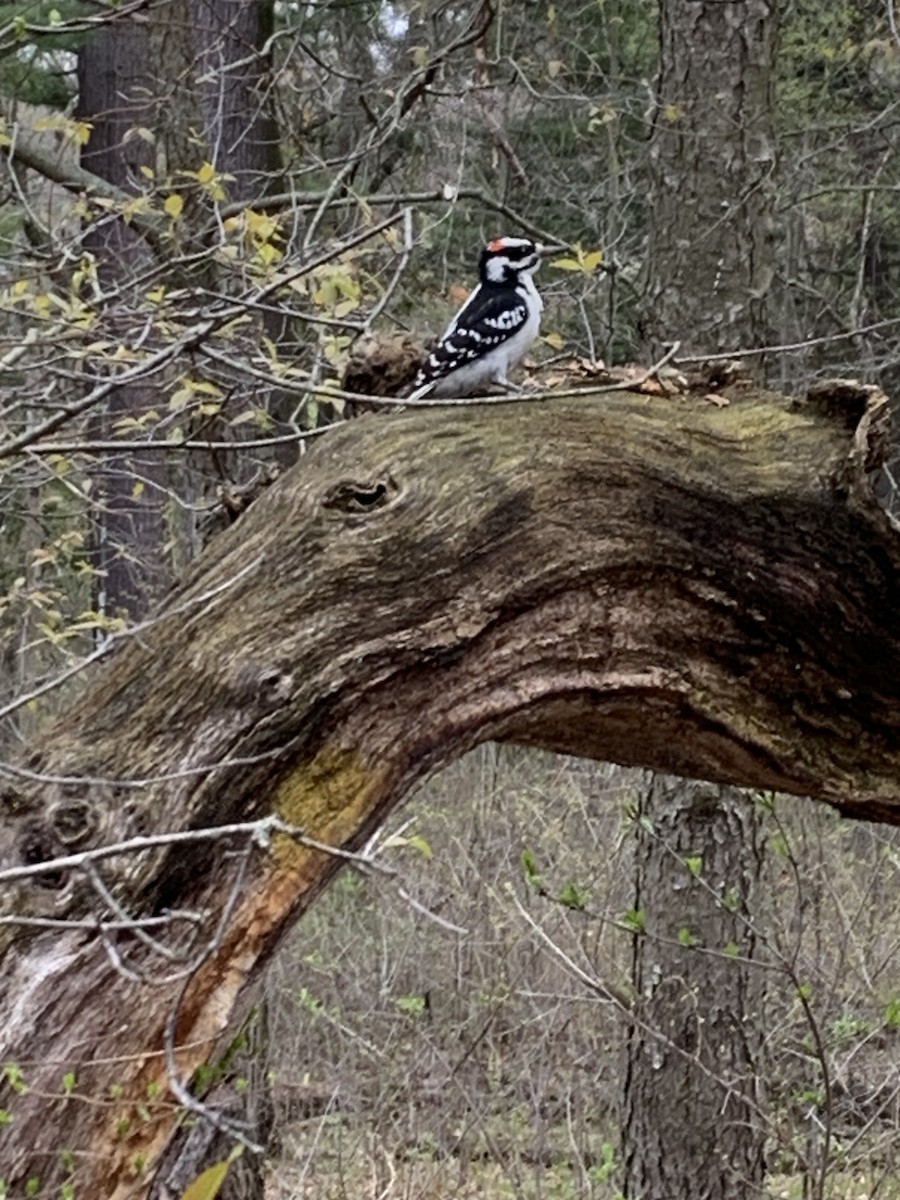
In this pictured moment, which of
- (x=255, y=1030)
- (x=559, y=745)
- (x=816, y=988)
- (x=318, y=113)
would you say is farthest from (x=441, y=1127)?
(x=318, y=113)

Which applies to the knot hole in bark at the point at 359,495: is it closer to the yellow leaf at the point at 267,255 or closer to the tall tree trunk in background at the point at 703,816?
the yellow leaf at the point at 267,255

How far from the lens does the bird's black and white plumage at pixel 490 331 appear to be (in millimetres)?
3844

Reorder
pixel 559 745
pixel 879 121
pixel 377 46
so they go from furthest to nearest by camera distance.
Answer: pixel 377 46
pixel 879 121
pixel 559 745

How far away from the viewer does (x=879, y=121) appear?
7.39m

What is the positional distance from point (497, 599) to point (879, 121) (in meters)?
5.55

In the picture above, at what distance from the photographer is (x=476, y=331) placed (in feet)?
14.0

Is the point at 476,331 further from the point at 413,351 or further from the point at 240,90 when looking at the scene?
the point at 240,90

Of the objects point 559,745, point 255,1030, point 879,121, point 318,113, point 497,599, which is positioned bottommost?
point 255,1030

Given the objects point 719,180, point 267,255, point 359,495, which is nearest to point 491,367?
point 267,255

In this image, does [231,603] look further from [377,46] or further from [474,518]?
[377,46]

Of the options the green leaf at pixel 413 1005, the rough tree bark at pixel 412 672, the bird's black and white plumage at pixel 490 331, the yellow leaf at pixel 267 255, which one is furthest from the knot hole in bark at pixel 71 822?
the green leaf at pixel 413 1005

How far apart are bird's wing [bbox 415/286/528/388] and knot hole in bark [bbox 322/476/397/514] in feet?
3.43

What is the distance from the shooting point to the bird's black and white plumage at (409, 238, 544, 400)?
151 inches

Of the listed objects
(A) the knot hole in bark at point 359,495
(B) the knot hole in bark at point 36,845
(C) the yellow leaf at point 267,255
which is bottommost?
(B) the knot hole in bark at point 36,845
